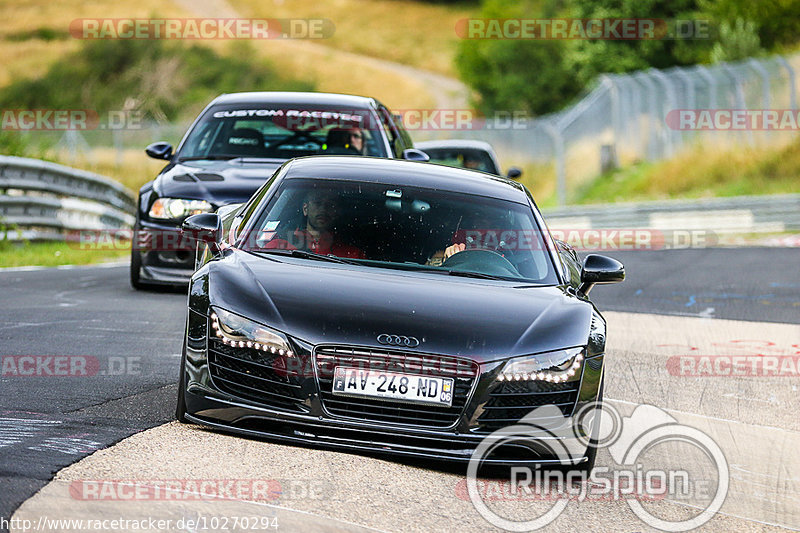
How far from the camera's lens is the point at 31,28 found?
96.4 metres

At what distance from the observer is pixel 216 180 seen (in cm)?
1179

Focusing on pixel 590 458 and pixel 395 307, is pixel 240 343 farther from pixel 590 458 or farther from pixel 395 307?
pixel 590 458

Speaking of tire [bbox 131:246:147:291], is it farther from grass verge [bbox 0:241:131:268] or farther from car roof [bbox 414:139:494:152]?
car roof [bbox 414:139:494:152]

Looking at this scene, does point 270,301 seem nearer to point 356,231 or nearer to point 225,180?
point 356,231

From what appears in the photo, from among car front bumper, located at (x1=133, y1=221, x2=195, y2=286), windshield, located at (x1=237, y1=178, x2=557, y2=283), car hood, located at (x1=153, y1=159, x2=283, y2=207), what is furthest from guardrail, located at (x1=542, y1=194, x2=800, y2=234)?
windshield, located at (x1=237, y1=178, x2=557, y2=283)

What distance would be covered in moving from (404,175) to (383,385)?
6.45 feet

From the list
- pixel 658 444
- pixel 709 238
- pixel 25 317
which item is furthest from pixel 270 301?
pixel 709 238

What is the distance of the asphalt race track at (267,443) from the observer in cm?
533

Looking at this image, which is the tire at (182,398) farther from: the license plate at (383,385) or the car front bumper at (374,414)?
the license plate at (383,385)

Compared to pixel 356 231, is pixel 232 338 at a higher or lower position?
lower

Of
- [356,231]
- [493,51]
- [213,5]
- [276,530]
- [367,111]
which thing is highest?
[213,5]

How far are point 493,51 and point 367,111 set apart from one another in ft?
193

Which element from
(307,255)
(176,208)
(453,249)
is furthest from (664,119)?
(307,255)

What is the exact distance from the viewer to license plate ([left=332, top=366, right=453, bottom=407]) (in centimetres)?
598
